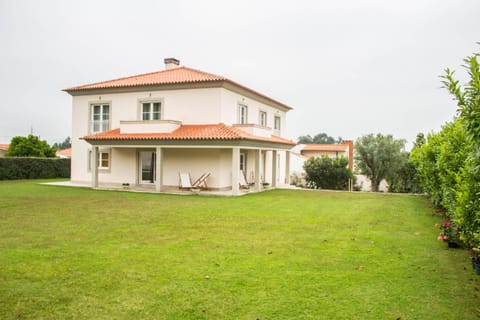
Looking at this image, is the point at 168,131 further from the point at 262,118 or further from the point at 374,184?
the point at 374,184

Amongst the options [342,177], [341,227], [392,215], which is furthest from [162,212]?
[342,177]

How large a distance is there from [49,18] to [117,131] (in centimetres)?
703

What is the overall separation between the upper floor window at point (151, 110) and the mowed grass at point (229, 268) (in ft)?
40.5

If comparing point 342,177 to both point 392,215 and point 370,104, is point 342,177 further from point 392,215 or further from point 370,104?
point 392,215

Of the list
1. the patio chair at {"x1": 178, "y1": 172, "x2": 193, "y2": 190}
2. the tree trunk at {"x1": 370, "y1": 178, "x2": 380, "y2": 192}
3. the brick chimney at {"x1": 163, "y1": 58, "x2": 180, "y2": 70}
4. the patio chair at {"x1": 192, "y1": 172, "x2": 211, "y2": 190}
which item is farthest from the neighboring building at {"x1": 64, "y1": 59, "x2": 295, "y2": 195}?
the tree trunk at {"x1": 370, "y1": 178, "x2": 380, "y2": 192}

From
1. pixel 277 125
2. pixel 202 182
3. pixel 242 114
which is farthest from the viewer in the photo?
pixel 277 125

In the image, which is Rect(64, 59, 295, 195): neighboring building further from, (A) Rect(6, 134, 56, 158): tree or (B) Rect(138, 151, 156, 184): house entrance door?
(A) Rect(6, 134, 56, 158): tree

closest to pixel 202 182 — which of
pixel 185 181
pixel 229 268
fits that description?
pixel 185 181

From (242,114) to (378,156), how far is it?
49.1ft

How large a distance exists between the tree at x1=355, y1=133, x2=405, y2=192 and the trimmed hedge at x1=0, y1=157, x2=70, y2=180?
2538cm

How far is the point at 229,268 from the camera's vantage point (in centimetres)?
691

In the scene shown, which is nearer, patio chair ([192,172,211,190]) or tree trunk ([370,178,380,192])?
patio chair ([192,172,211,190])

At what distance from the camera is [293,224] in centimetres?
1152

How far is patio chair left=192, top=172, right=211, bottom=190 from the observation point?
21.5m
